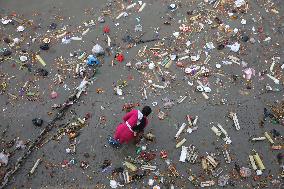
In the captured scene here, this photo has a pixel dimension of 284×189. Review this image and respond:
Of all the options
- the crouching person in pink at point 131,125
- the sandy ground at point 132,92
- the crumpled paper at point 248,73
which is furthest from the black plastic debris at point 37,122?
the crumpled paper at point 248,73

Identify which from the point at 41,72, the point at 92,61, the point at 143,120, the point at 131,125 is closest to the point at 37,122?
the point at 41,72

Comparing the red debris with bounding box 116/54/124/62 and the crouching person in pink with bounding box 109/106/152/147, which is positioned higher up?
the red debris with bounding box 116/54/124/62

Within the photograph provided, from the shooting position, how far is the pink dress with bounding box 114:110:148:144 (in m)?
9.43

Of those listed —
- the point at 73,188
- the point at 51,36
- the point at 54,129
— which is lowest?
the point at 73,188

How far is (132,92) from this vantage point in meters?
10.8

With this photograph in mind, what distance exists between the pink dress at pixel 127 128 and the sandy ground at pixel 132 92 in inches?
14.2

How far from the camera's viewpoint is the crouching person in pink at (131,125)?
9.43 metres

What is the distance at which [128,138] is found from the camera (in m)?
9.64

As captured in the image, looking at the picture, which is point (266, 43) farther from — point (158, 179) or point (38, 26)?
point (38, 26)

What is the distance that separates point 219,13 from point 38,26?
577cm

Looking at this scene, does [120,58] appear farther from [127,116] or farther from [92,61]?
[127,116]

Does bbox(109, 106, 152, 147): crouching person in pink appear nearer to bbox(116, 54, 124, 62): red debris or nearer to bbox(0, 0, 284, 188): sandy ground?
bbox(0, 0, 284, 188): sandy ground

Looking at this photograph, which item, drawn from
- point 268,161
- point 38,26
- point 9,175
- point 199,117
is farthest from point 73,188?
point 38,26

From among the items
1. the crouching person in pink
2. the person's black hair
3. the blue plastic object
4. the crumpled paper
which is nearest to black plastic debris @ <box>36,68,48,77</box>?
the blue plastic object
